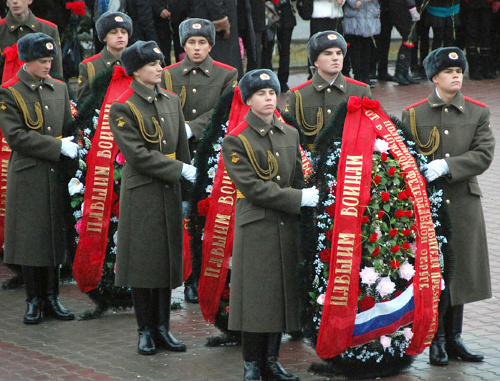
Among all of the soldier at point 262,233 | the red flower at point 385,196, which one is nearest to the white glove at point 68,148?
the soldier at point 262,233

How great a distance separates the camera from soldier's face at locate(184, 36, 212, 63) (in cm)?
835

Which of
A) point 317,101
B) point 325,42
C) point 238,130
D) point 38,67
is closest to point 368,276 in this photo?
point 238,130

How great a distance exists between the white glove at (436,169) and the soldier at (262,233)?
74 cm

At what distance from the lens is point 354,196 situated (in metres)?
6.11

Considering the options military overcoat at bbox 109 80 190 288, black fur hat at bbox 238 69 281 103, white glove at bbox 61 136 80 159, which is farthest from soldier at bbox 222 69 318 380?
white glove at bbox 61 136 80 159

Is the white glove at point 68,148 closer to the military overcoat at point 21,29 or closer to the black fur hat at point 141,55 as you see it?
the black fur hat at point 141,55

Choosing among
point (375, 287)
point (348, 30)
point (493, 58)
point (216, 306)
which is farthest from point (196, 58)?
point (493, 58)

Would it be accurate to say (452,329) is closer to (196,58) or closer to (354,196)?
(354,196)

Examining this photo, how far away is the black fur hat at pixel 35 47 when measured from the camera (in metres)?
7.65

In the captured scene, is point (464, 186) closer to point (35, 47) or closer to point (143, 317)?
point (143, 317)

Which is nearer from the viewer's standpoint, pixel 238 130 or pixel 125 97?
pixel 238 130

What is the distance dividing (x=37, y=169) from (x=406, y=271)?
306cm

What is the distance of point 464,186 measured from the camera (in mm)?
6711

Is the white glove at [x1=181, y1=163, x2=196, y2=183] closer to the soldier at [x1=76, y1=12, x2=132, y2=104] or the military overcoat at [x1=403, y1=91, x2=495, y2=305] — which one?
the military overcoat at [x1=403, y1=91, x2=495, y2=305]
